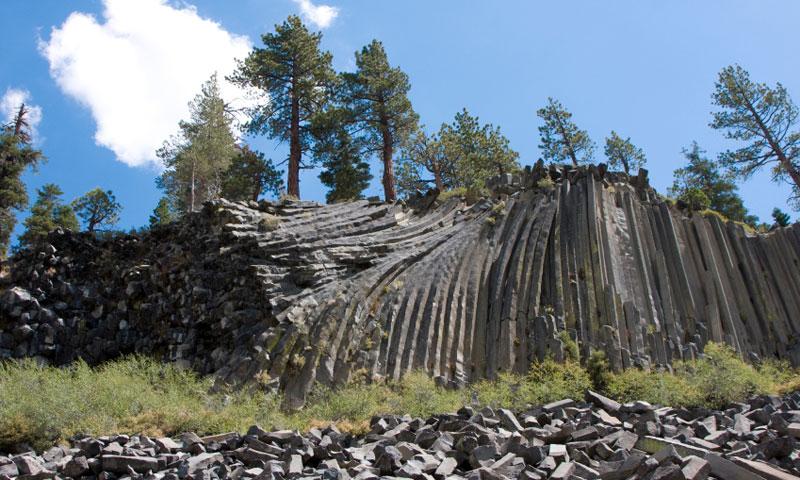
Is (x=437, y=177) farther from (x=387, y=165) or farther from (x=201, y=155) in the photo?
(x=201, y=155)

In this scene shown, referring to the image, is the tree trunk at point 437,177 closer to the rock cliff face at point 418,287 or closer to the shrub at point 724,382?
the rock cliff face at point 418,287

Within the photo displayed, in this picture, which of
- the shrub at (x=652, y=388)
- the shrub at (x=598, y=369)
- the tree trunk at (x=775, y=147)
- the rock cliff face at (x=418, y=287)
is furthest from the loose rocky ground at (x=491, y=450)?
the tree trunk at (x=775, y=147)

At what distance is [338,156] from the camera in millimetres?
24297

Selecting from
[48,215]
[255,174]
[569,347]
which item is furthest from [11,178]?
[569,347]

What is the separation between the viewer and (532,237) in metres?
15.6

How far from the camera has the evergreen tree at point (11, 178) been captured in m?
25.0

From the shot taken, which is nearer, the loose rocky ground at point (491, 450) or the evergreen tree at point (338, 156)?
the loose rocky ground at point (491, 450)

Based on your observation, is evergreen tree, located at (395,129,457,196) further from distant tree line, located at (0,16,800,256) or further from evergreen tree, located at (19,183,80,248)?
evergreen tree, located at (19,183,80,248)

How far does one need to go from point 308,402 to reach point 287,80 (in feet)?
55.1

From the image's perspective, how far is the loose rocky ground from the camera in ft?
18.2

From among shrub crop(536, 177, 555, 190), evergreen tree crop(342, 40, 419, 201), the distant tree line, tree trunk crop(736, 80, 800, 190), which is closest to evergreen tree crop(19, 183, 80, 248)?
the distant tree line

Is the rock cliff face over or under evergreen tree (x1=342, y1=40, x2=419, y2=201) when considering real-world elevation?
under

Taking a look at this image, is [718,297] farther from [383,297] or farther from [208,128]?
[208,128]

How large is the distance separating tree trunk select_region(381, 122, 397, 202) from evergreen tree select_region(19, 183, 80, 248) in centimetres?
1379
